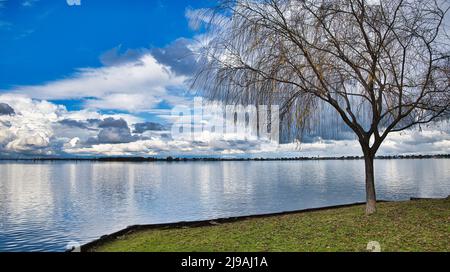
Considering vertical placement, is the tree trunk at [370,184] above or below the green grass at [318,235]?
above

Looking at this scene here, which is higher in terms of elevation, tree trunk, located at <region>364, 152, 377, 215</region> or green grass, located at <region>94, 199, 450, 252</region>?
tree trunk, located at <region>364, 152, 377, 215</region>

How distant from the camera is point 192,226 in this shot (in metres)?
13.7

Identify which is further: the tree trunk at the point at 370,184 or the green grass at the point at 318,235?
the tree trunk at the point at 370,184

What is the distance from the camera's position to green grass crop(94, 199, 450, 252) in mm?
8492

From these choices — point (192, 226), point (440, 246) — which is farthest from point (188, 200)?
point (440, 246)

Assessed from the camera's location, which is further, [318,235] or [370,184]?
[370,184]

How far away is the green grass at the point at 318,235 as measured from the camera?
27.9ft

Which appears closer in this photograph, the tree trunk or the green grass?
the green grass

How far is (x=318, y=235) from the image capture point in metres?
9.66

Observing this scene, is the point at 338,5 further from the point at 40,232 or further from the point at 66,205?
the point at 66,205

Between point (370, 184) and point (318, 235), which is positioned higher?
point (370, 184)

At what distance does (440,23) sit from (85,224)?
21905mm

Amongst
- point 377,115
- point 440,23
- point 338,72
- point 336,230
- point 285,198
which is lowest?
point 285,198
